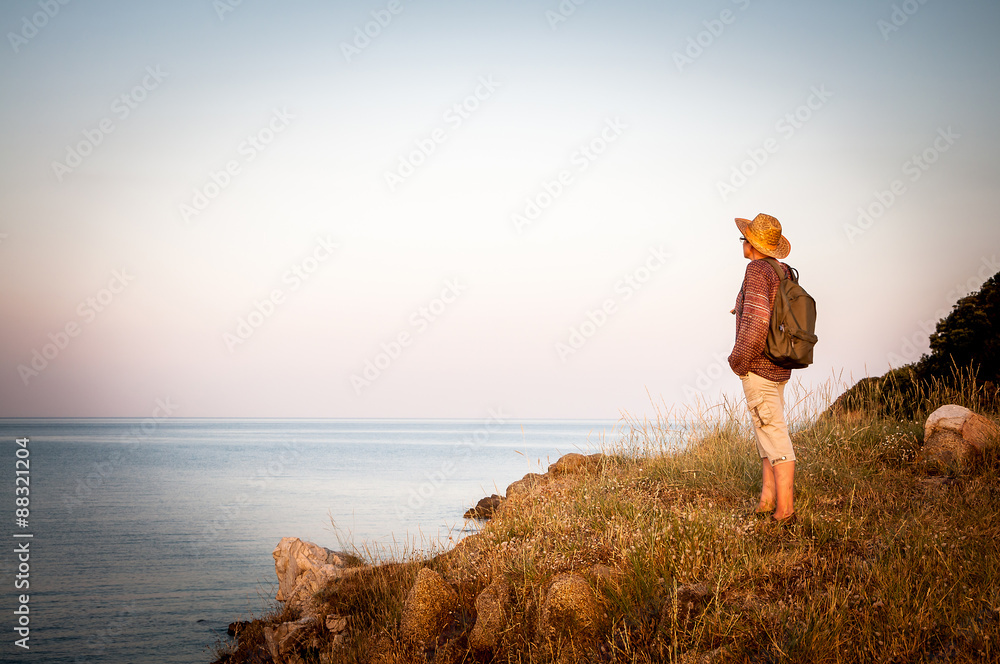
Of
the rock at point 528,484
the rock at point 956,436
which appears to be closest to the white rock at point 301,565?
the rock at point 528,484

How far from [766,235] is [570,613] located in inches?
152

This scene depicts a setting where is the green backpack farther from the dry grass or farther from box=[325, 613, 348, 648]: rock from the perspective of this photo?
box=[325, 613, 348, 648]: rock

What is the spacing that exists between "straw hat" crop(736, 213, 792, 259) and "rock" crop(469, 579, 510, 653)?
3.97 meters

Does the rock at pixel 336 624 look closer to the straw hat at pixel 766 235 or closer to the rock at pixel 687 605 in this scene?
the rock at pixel 687 605

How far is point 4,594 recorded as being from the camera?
41.7 feet

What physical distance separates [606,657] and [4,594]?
44.6 feet

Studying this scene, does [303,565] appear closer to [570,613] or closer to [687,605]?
[570,613]

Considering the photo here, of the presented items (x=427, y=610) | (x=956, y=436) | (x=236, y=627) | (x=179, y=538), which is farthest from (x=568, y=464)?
(x=179, y=538)

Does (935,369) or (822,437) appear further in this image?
(935,369)

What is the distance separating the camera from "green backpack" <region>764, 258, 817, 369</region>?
5.76 meters

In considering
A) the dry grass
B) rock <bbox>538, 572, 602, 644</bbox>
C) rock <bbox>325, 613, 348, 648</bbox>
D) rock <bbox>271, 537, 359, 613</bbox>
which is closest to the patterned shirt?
the dry grass

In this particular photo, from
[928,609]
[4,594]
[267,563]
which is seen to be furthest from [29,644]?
[928,609]

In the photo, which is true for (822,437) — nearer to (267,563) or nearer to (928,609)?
(928,609)

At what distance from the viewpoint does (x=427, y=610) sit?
5625 millimetres
